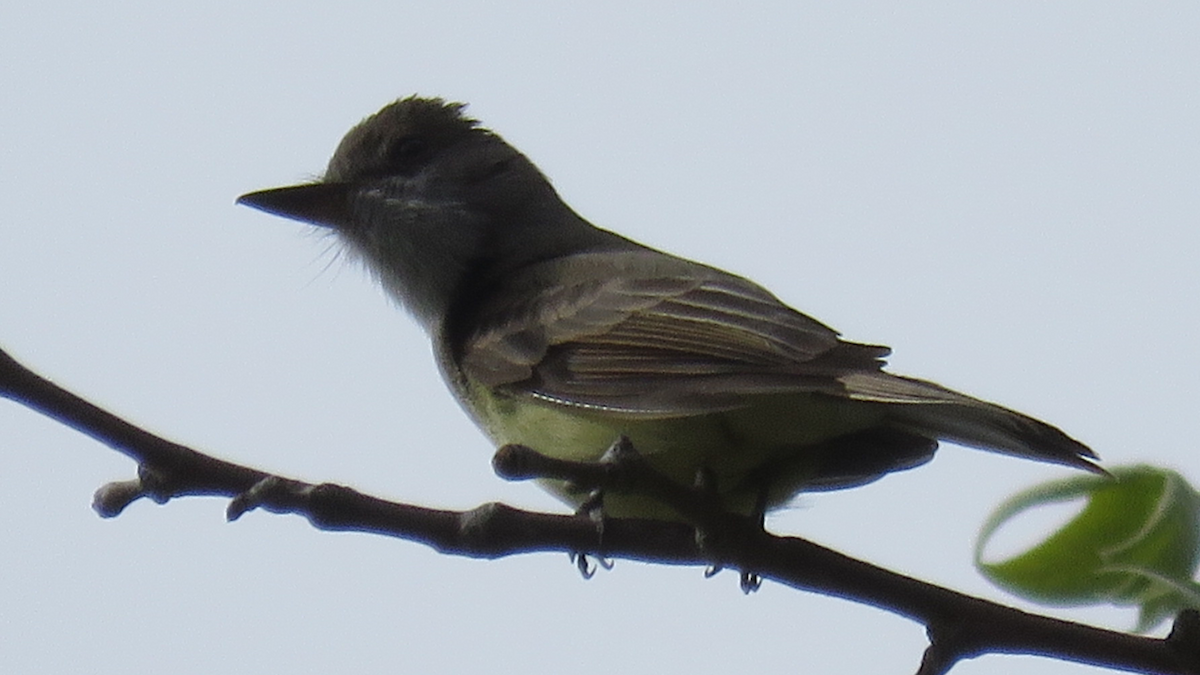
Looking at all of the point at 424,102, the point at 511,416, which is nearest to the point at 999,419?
the point at 511,416

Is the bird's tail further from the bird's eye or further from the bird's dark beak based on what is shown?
the bird's eye

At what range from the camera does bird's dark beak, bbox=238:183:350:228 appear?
486 centimetres

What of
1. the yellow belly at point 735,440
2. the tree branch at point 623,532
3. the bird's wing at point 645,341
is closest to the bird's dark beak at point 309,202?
the bird's wing at point 645,341

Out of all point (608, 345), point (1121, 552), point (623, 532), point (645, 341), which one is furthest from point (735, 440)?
point (1121, 552)

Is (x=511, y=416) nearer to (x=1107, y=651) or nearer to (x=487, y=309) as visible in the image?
(x=487, y=309)

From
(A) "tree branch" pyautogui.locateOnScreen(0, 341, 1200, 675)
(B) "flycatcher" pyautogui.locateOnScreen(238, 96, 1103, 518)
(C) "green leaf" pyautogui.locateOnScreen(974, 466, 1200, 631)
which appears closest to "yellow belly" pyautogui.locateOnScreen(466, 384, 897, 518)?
(B) "flycatcher" pyautogui.locateOnScreen(238, 96, 1103, 518)

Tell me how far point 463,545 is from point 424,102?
3.71m

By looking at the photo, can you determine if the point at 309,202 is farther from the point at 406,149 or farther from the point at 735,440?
the point at 735,440

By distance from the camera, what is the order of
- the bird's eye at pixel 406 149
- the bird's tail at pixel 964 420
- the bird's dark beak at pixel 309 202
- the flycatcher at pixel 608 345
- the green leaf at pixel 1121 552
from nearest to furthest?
1. the green leaf at pixel 1121 552
2. the bird's tail at pixel 964 420
3. the flycatcher at pixel 608 345
4. the bird's dark beak at pixel 309 202
5. the bird's eye at pixel 406 149

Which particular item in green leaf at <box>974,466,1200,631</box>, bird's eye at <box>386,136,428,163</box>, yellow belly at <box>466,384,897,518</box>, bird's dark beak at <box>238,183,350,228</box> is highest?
bird's eye at <box>386,136,428,163</box>

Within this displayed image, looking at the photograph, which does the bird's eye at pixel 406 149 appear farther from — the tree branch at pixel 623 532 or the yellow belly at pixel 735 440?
the tree branch at pixel 623 532

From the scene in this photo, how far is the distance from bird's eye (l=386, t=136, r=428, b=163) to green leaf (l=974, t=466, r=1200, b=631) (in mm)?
3313

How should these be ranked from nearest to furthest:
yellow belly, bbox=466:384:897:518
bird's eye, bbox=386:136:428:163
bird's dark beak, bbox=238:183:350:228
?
yellow belly, bbox=466:384:897:518
bird's dark beak, bbox=238:183:350:228
bird's eye, bbox=386:136:428:163

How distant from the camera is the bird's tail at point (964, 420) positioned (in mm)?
3037
